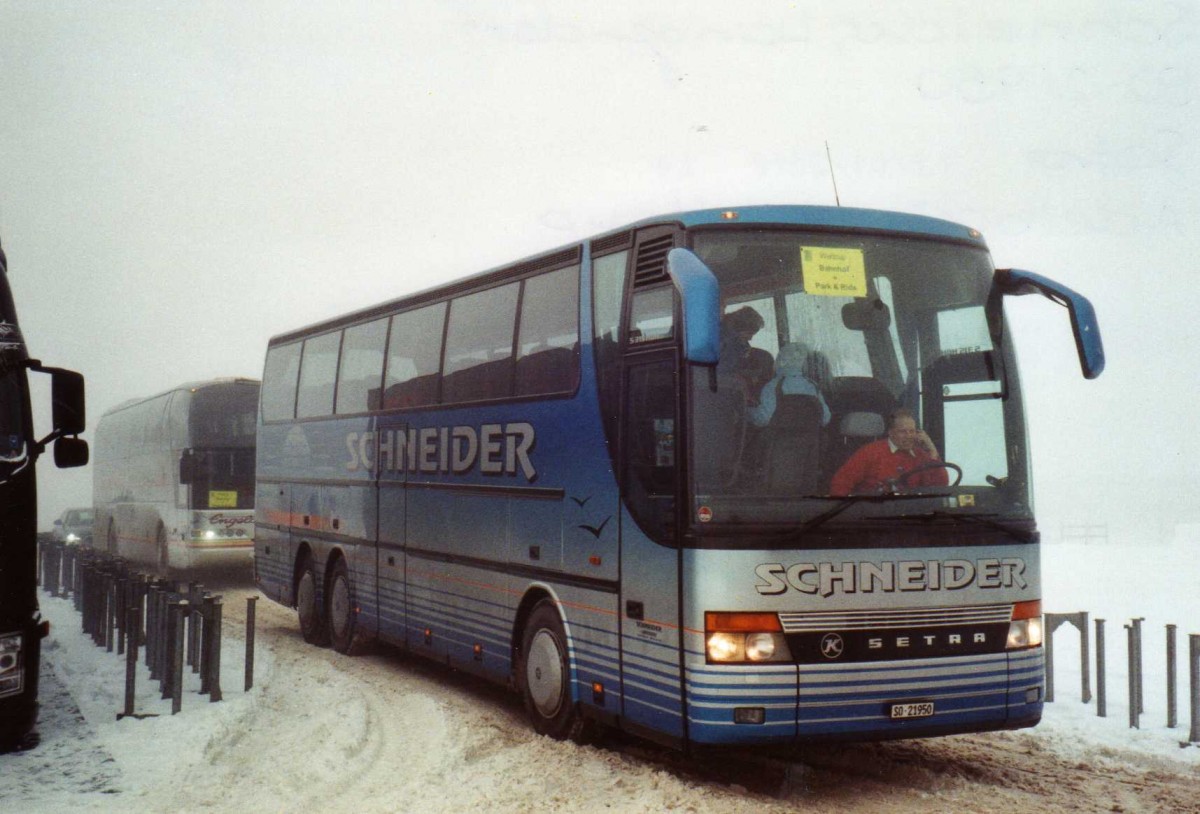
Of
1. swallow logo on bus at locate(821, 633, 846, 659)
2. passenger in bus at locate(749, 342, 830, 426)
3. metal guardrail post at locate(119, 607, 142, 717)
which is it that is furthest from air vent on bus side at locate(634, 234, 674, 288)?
metal guardrail post at locate(119, 607, 142, 717)

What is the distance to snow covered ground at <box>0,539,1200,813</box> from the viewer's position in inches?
289

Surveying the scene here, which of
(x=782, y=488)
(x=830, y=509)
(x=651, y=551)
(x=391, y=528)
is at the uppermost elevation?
(x=782, y=488)

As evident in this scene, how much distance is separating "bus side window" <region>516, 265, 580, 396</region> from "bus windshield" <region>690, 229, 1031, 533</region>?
5.86ft

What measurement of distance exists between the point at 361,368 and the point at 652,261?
20.3 ft

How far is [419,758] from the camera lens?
338 inches

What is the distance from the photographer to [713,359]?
259 inches

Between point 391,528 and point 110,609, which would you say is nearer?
point 391,528

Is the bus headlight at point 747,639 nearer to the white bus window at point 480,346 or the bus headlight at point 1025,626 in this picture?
the bus headlight at point 1025,626

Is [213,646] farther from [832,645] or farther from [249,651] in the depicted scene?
[832,645]

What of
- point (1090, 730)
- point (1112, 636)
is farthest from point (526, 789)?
point (1112, 636)

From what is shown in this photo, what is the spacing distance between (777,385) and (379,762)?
3.67 metres

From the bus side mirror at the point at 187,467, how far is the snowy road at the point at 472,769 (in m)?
12.0

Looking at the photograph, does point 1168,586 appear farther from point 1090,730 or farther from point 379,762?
point 379,762

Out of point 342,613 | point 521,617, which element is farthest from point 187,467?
point 521,617
